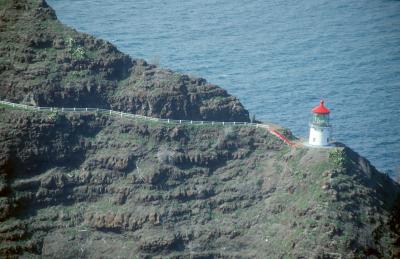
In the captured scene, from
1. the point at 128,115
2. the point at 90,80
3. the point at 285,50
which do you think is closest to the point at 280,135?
the point at 128,115

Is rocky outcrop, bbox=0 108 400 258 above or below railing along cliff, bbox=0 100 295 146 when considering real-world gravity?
below

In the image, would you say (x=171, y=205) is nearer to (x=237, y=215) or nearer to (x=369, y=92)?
(x=237, y=215)

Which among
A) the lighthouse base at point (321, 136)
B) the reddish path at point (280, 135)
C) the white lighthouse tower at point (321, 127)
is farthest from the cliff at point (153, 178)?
the white lighthouse tower at point (321, 127)

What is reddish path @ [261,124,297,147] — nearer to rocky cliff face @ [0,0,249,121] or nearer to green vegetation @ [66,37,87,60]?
rocky cliff face @ [0,0,249,121]

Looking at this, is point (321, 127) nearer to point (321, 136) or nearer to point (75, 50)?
point (321, 136)

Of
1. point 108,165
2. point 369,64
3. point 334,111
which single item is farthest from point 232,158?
point 369,64

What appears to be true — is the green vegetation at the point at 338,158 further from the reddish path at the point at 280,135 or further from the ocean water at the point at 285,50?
the ocean water at the point at 285,50

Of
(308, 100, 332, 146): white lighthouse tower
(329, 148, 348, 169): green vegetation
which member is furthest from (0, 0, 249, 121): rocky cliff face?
(329, 148, 348, 169): green vegetation
